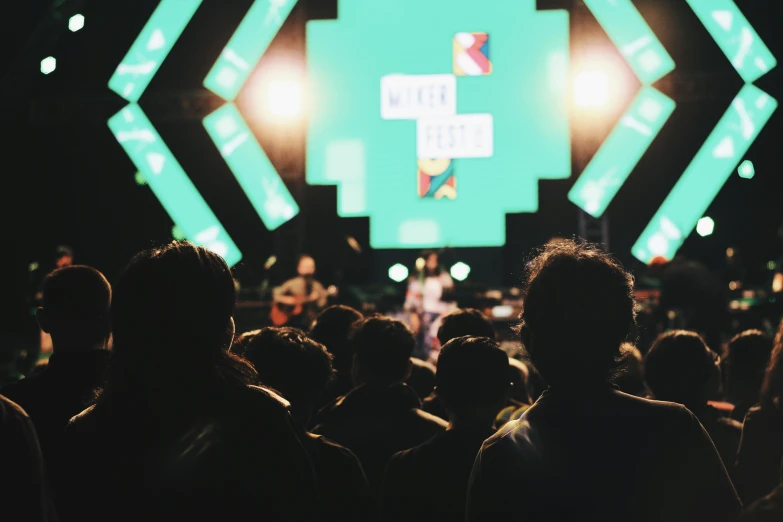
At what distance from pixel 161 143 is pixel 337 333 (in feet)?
13.2

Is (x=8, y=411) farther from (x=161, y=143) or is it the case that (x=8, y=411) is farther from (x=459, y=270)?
(x=459, y=270)

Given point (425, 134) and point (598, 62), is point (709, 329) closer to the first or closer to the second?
point (598, 62)

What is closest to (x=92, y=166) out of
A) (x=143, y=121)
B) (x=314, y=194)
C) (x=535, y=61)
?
(x=314, y=194)

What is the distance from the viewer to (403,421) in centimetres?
233

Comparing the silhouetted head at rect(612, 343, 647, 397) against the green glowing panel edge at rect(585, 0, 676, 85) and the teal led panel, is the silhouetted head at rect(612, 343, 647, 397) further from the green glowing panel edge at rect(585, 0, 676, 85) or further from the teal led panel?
the green glowing panel edge at rect(585, 0, 676, 85)

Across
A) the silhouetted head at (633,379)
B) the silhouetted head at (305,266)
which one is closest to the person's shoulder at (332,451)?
the silhouetted head at (633,379)

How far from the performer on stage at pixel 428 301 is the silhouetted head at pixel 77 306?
652 centimetres

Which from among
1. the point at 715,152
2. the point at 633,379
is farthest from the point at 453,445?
the point at 715,152

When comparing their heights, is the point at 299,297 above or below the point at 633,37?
below

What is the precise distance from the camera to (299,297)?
8141 mm

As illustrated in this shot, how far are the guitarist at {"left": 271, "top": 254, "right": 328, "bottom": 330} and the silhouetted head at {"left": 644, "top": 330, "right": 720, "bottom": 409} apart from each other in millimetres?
5942

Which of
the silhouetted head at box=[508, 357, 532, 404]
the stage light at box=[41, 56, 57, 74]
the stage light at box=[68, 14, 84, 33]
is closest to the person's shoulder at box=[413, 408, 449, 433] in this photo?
the silhouetted head at box=[508, 357, 532, 404]

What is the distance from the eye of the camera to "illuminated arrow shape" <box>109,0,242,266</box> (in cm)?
638

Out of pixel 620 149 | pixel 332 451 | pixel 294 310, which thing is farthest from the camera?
pixel 294 310
